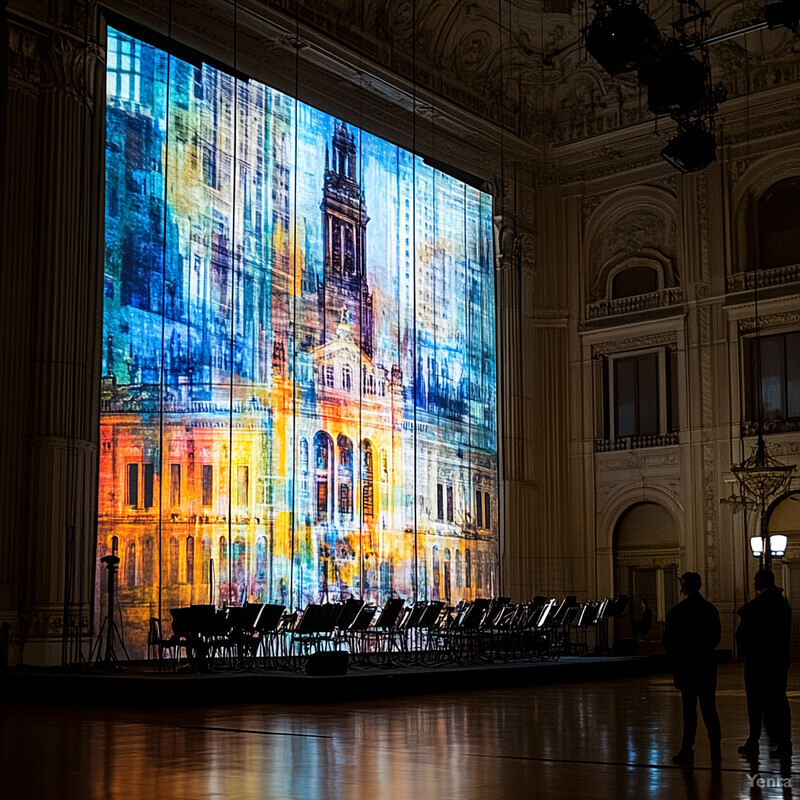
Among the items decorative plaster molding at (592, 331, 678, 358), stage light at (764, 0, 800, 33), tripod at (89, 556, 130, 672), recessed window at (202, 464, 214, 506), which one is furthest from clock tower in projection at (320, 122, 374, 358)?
stage light at (764, 0, 800, 33)

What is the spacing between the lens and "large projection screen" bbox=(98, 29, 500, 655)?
1705 centimetres

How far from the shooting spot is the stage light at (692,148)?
1641cm

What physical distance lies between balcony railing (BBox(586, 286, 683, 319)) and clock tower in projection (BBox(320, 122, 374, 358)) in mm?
6017

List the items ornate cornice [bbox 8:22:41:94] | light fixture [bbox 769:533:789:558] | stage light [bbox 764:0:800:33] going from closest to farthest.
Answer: stage light [bbox 764:0:800:33] → light fixture [bbox 769:533:789:558] → ornate cornice [bbox 8:22:41:94]

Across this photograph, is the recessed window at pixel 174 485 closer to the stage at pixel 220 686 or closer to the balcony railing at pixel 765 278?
the stage at pixel 220 686

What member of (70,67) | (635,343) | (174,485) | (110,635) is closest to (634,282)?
→ (635,343)

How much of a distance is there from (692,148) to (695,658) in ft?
35.2

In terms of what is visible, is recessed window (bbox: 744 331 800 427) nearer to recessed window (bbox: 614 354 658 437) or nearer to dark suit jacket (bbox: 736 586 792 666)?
recessed window (bbox: 614 354 658 437)

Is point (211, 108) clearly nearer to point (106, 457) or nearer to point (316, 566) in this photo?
point (106, 457)

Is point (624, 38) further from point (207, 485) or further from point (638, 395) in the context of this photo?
point (638, 395)

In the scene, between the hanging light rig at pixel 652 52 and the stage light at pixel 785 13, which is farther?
the hanging light rig at pixel 652 52

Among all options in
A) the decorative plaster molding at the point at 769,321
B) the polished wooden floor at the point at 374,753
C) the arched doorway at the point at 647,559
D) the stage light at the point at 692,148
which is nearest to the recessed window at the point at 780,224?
the decorative plaster molding at the point at 769,321

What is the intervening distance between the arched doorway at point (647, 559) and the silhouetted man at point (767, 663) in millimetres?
16328

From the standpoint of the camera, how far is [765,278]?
75.4 ft
